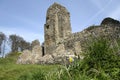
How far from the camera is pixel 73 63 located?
5.61 metres

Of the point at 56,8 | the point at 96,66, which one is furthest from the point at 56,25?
the point at 96,66

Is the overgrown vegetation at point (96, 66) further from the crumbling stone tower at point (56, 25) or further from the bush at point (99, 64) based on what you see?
the crumbling stone tower at point (56, 25)

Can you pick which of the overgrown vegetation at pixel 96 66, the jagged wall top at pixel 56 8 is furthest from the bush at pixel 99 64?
the jagged wall top at pixel 56 8

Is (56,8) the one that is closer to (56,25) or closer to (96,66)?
→ (56,25)

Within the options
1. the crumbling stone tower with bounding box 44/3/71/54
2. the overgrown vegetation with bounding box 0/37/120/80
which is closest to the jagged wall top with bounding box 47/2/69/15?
the crumbling stone tower with bounding box 44/3/71/54

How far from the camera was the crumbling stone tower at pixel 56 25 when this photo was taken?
32.8 meters

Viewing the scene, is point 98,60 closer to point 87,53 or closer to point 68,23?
point 87,53

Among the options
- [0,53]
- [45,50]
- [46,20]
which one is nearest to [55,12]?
[46,20]

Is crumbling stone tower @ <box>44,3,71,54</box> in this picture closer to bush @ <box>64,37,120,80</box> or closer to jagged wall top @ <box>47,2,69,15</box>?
jagged wall top @ <box>47,2,69,15</box>

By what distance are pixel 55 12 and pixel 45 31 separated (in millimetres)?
2679

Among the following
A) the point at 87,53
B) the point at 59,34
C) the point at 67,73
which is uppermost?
the point at 59,34

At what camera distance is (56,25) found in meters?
33.1

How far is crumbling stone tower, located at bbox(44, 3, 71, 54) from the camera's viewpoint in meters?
32.8

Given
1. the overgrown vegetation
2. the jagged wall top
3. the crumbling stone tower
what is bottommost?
the overgrown vegetation
